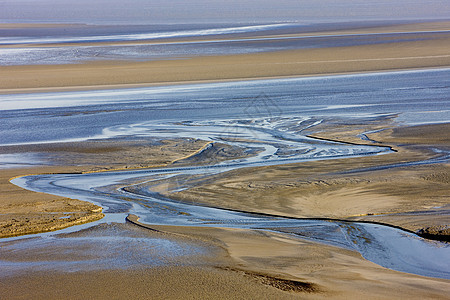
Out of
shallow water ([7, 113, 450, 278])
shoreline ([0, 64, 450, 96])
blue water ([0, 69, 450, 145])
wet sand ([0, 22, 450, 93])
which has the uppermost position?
wet sand ([0, 22, 450, 93])

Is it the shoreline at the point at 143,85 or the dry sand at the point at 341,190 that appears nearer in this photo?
the dry sand at the point at 341,190

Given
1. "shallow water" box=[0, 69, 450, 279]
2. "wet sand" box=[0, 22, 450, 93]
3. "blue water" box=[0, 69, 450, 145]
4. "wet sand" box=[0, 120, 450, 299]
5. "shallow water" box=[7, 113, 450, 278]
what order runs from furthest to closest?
"wet sand" box=[0, 22, 450, 93], "blue water" box=[0, 69, 450, 145], "shallow water" box=[0, 69, 450, 279], "shallow water" box=[7, 113, 450, 278], "wet sand" box=[0, 120, 450, 299]

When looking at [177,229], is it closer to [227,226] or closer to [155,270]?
[227,226]

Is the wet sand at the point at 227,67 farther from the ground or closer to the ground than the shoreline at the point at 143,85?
farther from the ground

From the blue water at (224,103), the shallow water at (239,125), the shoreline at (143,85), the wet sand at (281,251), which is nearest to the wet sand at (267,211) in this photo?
the wet sand at (281,251)

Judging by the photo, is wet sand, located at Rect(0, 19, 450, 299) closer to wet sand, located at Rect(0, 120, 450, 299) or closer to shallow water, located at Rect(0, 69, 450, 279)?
wet sand, located at Rect(0, 120, 450, 299)

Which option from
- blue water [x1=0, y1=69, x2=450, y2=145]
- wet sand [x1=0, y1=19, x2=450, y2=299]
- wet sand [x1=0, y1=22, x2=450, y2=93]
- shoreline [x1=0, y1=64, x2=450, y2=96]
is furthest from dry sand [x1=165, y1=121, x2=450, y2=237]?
wet sand [x1=0, y1=22, x2=450, y2=93]

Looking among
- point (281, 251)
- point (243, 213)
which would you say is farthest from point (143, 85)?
point (281, 251)

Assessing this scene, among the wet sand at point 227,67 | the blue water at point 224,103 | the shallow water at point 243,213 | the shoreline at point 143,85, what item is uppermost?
the wet sand at point 227,67

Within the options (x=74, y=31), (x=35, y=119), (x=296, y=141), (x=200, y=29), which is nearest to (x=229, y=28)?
(x=200, y=29)

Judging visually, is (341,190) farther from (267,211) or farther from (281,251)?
(281,251)

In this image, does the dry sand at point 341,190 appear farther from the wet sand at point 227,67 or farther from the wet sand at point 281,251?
the wet sand at point 227,67
